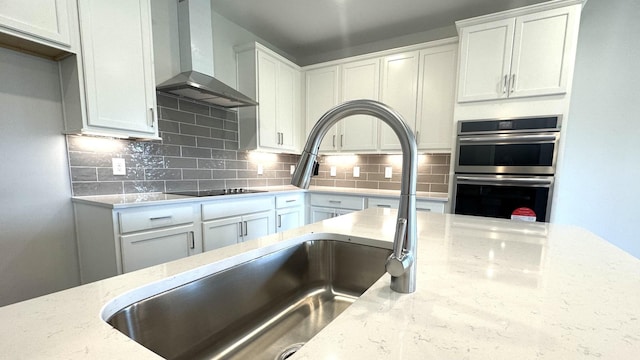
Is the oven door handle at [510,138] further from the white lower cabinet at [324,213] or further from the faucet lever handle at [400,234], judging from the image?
the faucet lever handle at [400,234]

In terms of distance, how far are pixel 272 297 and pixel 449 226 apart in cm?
80

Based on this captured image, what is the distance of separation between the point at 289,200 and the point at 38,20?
215 cm

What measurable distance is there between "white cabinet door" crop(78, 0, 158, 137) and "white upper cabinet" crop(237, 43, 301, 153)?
1.01 metres

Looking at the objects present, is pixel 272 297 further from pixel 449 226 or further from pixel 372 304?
pixel 449 226

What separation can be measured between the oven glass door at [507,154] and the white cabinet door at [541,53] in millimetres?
383

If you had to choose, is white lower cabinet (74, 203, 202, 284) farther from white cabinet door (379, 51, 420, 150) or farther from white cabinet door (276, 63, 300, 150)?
white cabinet door (379, 51, 420, 150)

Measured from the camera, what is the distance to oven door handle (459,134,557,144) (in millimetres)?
2002

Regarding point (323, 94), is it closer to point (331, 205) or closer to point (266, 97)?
point (266, 97)

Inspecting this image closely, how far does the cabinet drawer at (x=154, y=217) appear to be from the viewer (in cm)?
154

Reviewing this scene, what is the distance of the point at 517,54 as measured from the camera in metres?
2.10

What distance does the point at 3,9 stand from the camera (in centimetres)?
122

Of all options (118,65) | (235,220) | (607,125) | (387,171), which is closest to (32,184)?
(118,65)

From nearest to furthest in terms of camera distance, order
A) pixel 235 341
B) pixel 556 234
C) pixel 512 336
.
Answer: pixel 512 336 → pixel 235 341 → pixel 556 234

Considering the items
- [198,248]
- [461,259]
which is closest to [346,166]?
[198,248]
